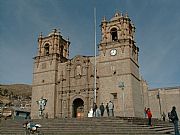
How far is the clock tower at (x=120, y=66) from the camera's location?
34.4 m

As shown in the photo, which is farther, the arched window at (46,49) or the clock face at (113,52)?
the arched window at (46,49)

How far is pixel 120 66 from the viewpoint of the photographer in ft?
119

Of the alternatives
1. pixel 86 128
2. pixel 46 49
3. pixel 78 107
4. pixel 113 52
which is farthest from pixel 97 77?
pixel 86 128

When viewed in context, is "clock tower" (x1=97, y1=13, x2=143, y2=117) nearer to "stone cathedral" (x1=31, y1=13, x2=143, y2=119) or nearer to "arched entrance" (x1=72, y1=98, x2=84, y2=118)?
"stone cathedral" (x1=31, y1=13, x2=143, y2=119)

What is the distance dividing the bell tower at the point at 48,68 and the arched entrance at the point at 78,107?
311 cm

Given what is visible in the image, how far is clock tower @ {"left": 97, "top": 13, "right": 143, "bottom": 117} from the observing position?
1356 inches

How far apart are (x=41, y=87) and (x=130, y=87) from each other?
1500cm

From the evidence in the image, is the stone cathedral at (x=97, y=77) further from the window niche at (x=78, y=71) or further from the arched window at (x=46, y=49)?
the arched window at (x=46, y=49)

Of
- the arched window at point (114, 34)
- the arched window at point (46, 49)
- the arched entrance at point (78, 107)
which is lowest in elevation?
the arched entrance at point (78, 107)

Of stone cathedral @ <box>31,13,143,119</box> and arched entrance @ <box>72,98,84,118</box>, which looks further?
arched entrance @ <box>72,98,84,118</box>

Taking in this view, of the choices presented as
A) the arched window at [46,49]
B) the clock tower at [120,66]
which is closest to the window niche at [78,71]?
the clock tower at [120,66]

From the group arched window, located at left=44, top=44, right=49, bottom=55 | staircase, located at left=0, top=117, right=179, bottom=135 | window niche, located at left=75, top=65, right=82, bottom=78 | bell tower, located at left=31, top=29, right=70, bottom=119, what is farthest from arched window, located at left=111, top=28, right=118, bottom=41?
staircase, located at left=0, top=117, right=179, bottom=135

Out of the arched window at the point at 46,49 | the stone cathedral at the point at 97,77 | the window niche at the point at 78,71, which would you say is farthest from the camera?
the arched window at the point at 46,49

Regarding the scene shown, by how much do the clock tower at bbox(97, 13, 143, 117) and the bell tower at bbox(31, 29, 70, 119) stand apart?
794 cm
